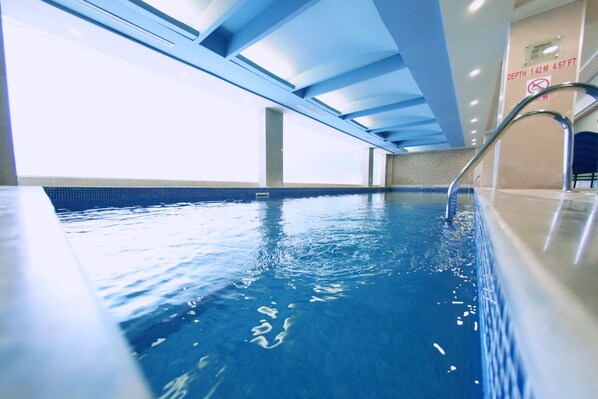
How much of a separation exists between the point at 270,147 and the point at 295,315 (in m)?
6.71

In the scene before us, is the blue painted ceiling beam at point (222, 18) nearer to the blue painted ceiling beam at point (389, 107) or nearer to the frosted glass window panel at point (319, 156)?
the frosted glass window panel at point (319, 156)

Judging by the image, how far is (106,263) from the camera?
1390 mm

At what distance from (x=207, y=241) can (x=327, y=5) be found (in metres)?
3.76

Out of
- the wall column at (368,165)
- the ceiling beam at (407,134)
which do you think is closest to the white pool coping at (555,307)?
the ceiling beam at (407,134)

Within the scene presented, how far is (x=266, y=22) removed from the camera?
3562mm

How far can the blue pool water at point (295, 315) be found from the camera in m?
0.65

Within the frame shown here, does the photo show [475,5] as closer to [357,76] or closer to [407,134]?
[357,76]

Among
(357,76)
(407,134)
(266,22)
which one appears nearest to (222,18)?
(266,22)

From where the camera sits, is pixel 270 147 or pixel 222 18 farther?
pixel 270 147

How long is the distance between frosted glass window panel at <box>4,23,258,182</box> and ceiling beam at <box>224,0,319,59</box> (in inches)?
90.4

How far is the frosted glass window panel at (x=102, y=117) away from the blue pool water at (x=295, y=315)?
4.31 meters

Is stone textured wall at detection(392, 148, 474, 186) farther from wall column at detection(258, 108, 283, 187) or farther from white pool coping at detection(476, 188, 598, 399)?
white pool coping at detection(476, 188, 598, 399)

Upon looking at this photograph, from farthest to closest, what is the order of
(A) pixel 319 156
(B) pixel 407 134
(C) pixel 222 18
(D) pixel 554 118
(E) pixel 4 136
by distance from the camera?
(A) pixel 319 156 → (B) pixel 407 134 → (C) pixel 222 18 → (E) pixel 4 136 → (D) pixel 554 118

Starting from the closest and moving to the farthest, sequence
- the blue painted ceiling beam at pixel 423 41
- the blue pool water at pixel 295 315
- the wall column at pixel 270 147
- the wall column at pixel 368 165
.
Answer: the blue pool water at pixel 295 315 < the blue painted ceiling beam at pixel 423 41 < the wall column at pixel 270 147 < the wall column at pixel 368 165
